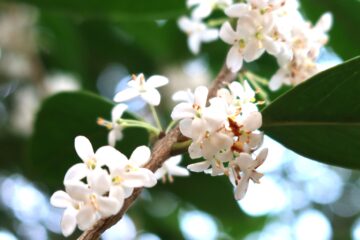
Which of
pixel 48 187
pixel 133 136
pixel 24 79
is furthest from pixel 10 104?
pixel 133 136

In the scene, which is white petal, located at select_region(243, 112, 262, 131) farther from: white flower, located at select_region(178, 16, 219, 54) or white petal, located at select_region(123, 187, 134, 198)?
white flower, located at select_region(178, 16, 219, 54)

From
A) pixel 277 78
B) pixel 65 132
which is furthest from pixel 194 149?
pixel 65 132

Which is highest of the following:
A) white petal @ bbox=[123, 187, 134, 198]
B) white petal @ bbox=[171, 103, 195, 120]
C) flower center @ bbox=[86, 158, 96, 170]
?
white petal @ bbox=[171, 103, 195, 120]

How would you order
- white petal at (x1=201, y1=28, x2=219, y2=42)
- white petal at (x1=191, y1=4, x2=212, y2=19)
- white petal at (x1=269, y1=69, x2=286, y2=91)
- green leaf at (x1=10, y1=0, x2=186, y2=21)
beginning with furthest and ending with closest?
green leaf at (x1=10, y1=0, x2=186, y2=21) < white petal at (x1=201, y1=28, x2=219, y2=42) < white petal at (x1=191, y1=4, x2=212, y2=19) < white petal at (x1=269, y1=69, x2=286, y2=91)

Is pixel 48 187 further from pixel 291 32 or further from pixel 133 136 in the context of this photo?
pixel 291 32

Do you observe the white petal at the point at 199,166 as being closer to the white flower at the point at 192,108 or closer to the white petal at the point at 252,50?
the white flower at the point at 192,108

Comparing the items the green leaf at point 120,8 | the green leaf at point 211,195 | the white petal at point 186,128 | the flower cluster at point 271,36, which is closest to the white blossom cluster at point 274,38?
the flower cluster at point 271,36

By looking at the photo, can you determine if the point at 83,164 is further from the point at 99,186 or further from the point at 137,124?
the point at 137,124

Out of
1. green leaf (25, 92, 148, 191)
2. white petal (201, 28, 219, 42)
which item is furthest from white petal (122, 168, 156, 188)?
white petal (201, 28, 219, 42)
